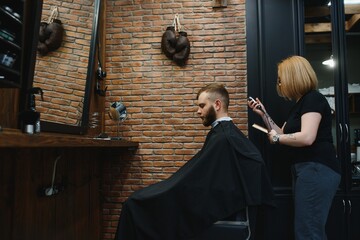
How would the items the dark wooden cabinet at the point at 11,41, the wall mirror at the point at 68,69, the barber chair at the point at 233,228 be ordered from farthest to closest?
the wall mirror at the point at 68,69 < the barber chair at the point at 233,228 < the dark wooden cabinet at the point at 11,41

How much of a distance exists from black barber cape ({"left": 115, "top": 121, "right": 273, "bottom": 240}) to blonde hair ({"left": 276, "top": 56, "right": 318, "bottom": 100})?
1.77 feet

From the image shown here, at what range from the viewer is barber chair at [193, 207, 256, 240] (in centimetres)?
176

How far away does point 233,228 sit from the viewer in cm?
177

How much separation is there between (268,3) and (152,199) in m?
2.29

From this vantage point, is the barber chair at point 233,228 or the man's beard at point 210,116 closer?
the barber chair at point 233,228

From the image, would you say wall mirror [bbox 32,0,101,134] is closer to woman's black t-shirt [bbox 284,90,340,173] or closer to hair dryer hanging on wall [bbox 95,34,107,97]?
hair dryer hanging on wall [bbox 95,34,107,97]

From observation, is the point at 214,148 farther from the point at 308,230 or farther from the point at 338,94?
the point at 338,94

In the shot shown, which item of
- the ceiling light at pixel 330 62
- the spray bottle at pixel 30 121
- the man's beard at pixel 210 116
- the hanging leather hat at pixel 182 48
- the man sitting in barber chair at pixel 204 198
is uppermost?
the hanging leather hat at pixel 182 48

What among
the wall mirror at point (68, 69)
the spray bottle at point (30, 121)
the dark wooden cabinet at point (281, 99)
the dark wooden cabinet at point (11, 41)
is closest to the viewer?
the dark wooden cabinet at point (11, 41)

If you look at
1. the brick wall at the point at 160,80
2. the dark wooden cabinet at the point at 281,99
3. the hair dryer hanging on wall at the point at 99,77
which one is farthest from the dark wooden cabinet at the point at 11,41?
the dark wooden cabinet at the point at 281,99

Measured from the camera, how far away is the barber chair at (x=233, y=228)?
1.76 metres

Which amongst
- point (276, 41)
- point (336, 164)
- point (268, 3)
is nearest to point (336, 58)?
point (276, 41)

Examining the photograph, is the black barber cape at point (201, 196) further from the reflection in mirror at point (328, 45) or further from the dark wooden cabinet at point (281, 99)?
the reflection in mirror at point (328, 45)

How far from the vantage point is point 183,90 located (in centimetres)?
324
